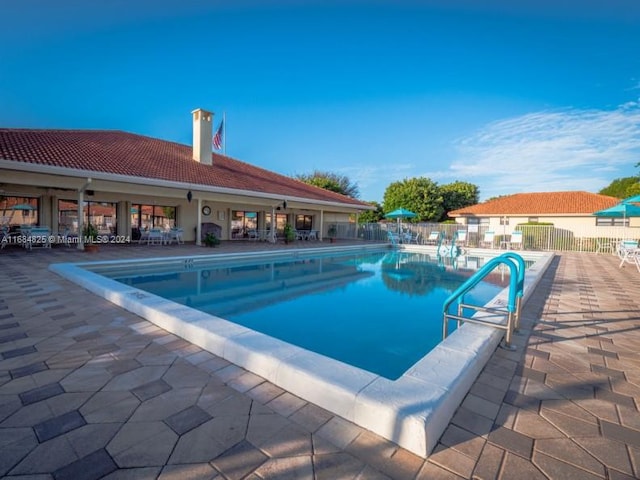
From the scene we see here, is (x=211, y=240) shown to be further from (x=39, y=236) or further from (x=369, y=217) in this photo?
(x=369, y=217)

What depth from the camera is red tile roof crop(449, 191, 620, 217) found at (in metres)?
22.1

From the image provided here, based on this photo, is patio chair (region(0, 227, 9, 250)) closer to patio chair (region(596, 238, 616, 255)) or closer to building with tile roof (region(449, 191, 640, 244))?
building with tile roof (region(449, 191, 640, 244))

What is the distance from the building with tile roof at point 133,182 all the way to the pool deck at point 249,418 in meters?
8.83

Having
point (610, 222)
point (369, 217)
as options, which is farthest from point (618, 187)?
point (369, 217)

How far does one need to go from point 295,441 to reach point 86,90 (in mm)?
20743

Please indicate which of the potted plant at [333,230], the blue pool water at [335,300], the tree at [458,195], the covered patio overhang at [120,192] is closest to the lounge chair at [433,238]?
the potted plant at [333,230]

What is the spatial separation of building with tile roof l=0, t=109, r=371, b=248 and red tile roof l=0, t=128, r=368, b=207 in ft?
0.08

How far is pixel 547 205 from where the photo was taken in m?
23.9

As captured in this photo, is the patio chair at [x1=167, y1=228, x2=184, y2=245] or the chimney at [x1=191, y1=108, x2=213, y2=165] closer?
the patio chair at [x1=167, y1=228, x2=184, y2=245]

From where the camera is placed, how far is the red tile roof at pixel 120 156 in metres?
10.1

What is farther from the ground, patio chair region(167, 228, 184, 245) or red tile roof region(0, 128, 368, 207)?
red tile roof region(0, 128, 368, 207)

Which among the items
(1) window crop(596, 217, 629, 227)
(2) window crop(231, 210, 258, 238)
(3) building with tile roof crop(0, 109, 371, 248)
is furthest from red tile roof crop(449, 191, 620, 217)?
(2) window crop(231, 210, 258, 238)

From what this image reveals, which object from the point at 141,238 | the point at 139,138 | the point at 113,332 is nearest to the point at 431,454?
the point at 113,332

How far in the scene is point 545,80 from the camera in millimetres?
13797
